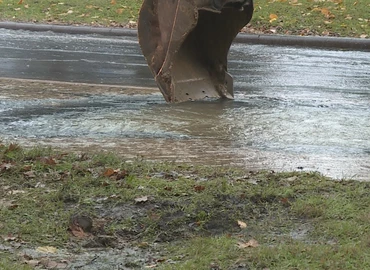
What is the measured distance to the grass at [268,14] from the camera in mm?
16938

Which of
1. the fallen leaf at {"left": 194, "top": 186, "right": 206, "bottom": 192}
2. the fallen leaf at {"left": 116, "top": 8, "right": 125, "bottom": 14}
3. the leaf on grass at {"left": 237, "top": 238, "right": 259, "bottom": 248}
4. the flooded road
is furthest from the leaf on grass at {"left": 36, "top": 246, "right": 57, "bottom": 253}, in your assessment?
the fallen leaf at {"left": 116, "top": 8, "right": 125, "bottom": 14}

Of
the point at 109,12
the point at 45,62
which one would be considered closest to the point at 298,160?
the point at 45,62

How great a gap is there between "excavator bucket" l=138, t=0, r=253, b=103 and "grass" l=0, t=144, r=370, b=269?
8.48 feet

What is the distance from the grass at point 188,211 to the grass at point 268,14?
11.4 m

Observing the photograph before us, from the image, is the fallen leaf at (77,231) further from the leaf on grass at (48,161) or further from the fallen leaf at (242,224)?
the leaf on grass at (48,161)

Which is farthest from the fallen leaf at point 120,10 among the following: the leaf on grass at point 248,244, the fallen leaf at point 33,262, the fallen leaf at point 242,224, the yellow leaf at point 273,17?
the fallen leaf at point 33,262

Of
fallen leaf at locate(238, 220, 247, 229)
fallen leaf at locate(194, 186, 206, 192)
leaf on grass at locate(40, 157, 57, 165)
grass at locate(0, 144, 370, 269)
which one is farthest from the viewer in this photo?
leaf on grass at locate(40, 157, 57, 165)

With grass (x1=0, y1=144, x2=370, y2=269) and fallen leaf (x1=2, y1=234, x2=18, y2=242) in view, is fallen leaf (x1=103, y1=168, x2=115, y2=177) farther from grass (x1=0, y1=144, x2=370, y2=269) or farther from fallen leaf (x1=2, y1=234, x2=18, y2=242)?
fallen leaf (x1=2, y1=234, x2=18, y2=242)

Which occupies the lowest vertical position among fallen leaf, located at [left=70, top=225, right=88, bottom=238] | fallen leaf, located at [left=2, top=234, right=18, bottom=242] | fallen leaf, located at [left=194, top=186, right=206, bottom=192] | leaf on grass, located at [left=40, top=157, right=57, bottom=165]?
leaf on grass, located at [left=40, top=157, right=57, bottom=165]

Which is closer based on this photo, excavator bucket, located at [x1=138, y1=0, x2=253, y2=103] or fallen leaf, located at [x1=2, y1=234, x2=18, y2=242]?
fallen leaf, located at [x1=2, y1=234, x2=18, y2=242]

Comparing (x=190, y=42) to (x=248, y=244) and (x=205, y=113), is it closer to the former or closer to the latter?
(x=205, y=113)

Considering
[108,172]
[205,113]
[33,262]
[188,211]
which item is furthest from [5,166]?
[205,113]

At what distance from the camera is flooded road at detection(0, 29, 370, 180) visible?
267 inches

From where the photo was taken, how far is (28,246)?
4.33 meters
